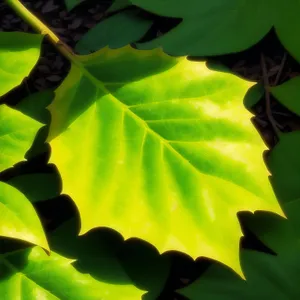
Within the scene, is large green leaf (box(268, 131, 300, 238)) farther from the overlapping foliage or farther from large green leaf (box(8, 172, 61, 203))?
large green leaf (box(8, 172, 61, 203))

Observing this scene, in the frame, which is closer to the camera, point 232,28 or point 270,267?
point 270,267

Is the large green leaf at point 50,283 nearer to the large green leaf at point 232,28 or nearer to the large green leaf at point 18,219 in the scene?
the large green leaf at point 18,219

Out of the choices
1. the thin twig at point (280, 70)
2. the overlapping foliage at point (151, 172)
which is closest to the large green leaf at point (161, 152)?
the overlapping foliage at point (151, 172)

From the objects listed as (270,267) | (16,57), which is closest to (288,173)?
(270,267)

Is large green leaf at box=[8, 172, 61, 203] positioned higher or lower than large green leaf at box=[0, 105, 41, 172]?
lower

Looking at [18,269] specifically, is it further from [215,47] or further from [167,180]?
[215,47]

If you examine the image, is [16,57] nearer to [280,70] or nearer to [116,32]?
[116,32]

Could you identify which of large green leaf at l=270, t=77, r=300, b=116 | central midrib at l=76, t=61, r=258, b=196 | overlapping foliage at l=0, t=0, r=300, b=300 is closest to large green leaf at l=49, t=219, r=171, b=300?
overlapping foliage at l=0, t=0, r=300, b=300
